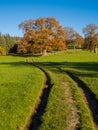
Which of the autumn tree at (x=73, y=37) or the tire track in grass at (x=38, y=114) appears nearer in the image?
the tire track in grass at (x=38, y=114)

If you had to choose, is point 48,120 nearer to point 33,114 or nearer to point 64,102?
point 33,114

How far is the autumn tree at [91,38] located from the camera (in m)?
125

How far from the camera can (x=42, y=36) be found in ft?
324

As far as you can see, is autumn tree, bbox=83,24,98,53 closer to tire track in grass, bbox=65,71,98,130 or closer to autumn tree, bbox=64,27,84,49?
autumn tree, bbox=64,27,84,49

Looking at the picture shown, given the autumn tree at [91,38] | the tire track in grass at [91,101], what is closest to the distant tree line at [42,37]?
the autumn tree at [91,38]

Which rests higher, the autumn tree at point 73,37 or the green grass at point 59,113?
the autumn tree at point 73,37

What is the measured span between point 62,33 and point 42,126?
89.8 m

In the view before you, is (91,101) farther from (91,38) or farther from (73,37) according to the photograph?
(73,37)

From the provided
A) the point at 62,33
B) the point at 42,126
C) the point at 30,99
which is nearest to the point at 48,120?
the point at 42,126

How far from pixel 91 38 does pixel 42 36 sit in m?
37.1

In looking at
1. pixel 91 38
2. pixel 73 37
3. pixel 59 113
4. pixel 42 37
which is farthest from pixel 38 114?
pixel 73 37

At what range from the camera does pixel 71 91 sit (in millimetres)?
23594

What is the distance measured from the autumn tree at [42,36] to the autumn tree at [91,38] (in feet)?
89.3

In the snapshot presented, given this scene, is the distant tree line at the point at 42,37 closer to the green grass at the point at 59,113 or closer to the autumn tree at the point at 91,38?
the autumn tree at the point at 91,38
